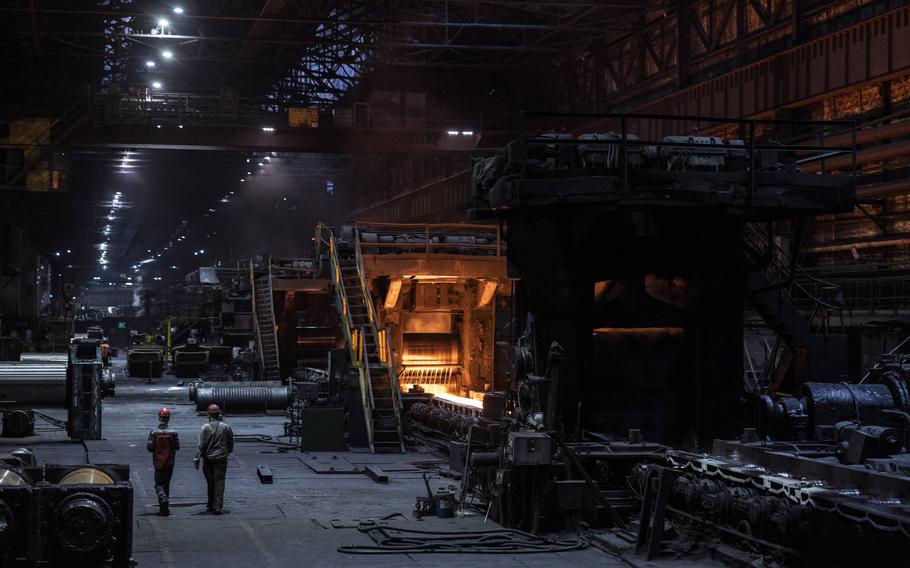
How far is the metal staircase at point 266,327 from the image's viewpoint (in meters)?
35.4

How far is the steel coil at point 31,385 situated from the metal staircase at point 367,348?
584cm

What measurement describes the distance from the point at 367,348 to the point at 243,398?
28.1 ft

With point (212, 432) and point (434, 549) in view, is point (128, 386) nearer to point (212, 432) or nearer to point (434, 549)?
point (212, 432)

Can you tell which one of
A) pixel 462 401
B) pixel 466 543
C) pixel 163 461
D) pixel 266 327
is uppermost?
pixel 266 327

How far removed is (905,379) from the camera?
442 inches

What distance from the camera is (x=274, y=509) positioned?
14367 millimetres

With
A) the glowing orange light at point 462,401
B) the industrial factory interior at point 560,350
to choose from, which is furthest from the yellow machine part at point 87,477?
the glowing orange light at point 462,401

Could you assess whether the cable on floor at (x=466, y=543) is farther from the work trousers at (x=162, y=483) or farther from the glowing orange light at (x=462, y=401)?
the glowing orange light at (x=462, y=401)

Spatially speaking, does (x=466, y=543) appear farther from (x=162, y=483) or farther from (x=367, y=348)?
(x=367, y=348)

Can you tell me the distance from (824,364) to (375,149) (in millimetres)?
33250

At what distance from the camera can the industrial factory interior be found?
10.4 metres

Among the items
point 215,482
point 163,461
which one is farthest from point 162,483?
point 215,482

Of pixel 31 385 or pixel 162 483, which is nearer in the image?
pixel 162 483

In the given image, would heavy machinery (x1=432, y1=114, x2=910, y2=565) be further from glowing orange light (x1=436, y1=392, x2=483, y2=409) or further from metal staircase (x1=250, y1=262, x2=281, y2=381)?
metal staircase (x1=250, y1=262, x2=281, y2=381)
